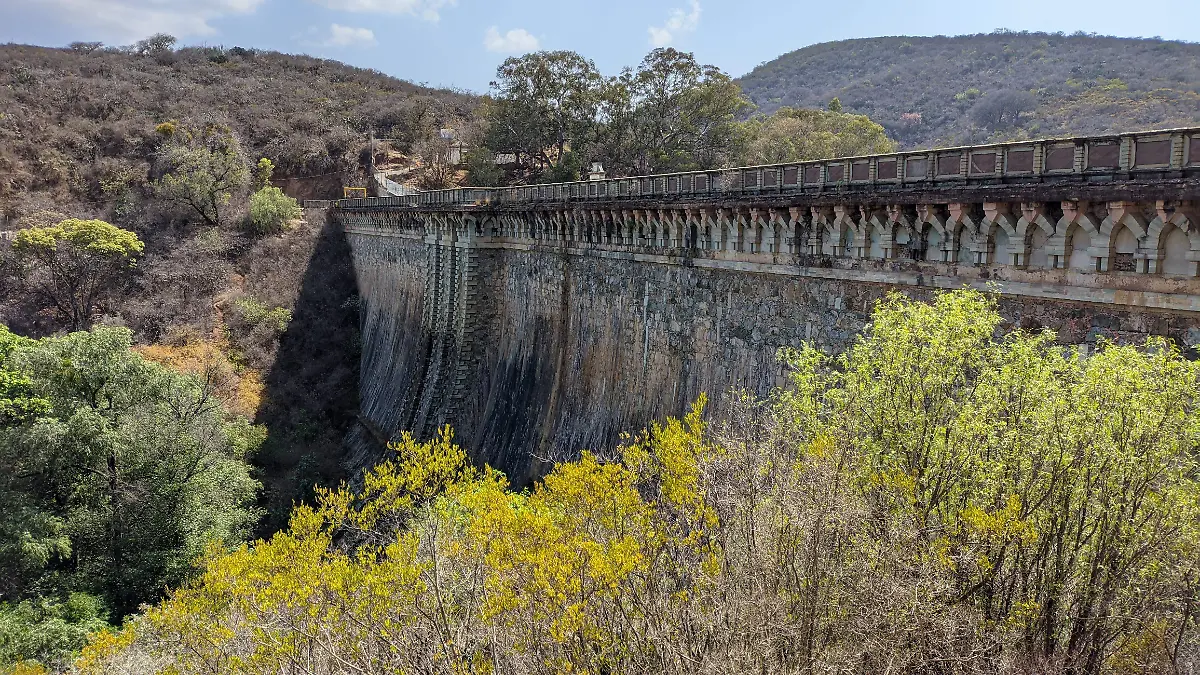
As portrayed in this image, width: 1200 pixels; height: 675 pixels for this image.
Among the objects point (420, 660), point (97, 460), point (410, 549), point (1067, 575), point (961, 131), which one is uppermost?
point (961, 131)

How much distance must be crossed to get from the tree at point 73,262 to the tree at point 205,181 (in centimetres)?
793

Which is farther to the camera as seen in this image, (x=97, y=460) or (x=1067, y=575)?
(x=97, y=460)

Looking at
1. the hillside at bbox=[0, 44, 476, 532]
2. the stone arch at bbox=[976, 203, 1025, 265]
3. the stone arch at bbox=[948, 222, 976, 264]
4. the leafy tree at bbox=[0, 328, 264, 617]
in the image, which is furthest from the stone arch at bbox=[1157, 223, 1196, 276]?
the hillside at bbox=[0, 44, 476, 532]

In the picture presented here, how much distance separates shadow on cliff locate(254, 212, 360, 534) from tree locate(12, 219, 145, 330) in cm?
1011

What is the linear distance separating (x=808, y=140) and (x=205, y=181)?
45.8m

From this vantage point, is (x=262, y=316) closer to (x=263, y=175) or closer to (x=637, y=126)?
(x=263, y=175)

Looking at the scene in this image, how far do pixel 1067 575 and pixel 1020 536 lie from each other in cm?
68

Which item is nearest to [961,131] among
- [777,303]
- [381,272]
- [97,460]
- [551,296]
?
[381,272]

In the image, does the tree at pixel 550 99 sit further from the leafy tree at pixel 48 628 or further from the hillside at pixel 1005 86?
the hillside at pixel 1005 86

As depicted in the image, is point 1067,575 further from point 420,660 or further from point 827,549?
point 420,660

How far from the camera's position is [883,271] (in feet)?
50.9

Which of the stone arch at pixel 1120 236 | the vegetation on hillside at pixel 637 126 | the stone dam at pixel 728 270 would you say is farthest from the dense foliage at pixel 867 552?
the vegetation on hillside at pixel 637 126

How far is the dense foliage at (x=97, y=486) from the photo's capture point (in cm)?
2402

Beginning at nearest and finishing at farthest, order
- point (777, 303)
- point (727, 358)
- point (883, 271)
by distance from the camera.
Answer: point (883, 271)
point (777, 303)
point (727, 358)
